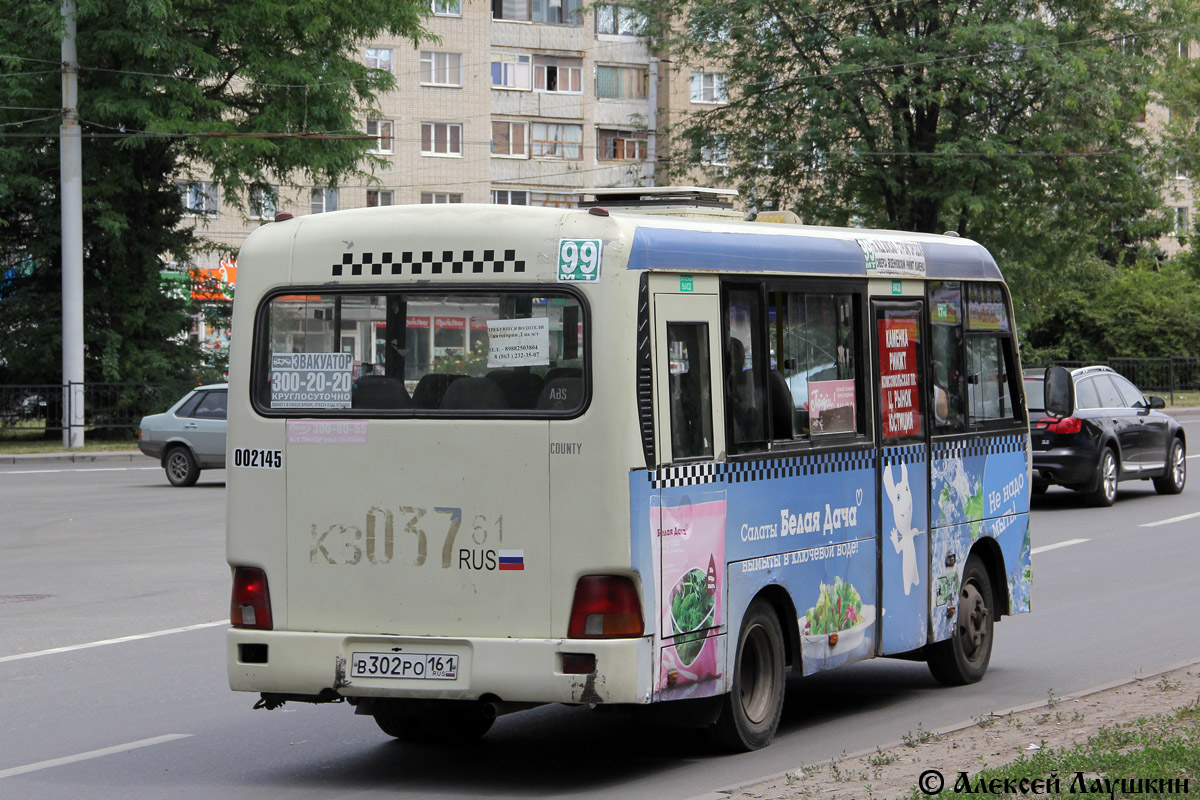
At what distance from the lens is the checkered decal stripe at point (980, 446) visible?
9.77 meters

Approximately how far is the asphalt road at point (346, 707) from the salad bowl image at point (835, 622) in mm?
424

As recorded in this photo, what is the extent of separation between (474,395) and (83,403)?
30.9 metres

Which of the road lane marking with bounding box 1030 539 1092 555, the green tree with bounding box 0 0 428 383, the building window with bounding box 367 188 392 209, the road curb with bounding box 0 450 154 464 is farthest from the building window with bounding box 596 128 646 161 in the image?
the road lane marking with bounding box 1030 539 1092 555

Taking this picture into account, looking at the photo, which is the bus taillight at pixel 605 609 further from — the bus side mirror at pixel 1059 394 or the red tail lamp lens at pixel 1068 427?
the red tail lamp lens at pixel 1068 427

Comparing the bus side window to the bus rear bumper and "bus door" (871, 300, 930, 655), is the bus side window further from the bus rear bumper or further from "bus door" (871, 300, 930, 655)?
the bus rear bumper

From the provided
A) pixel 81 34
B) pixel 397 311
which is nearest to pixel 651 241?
pixel 397 311

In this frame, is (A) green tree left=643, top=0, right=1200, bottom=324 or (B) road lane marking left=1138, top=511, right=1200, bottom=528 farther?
(A) green tree left=643, top=0, right=1200, bottom=324

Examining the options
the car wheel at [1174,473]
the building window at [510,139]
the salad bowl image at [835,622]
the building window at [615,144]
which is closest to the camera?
the salad bowl image at [835,622]

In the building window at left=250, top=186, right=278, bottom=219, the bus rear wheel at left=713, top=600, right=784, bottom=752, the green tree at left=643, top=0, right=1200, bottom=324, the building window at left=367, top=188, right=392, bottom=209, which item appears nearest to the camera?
the bus rear wheel at left=713, top=600, right=784, bottom=752

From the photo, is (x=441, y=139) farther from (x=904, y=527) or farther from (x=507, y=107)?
(x=904, y=527)

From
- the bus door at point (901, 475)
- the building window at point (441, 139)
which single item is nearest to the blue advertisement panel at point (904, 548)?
the bus door at point (901, 475)

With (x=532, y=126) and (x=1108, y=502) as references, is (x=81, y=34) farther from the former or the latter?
(x=532, y=126)

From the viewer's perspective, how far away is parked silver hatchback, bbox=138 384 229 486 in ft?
86.9

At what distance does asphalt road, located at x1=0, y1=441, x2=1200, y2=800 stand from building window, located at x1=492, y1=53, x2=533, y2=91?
54149 millimetres
